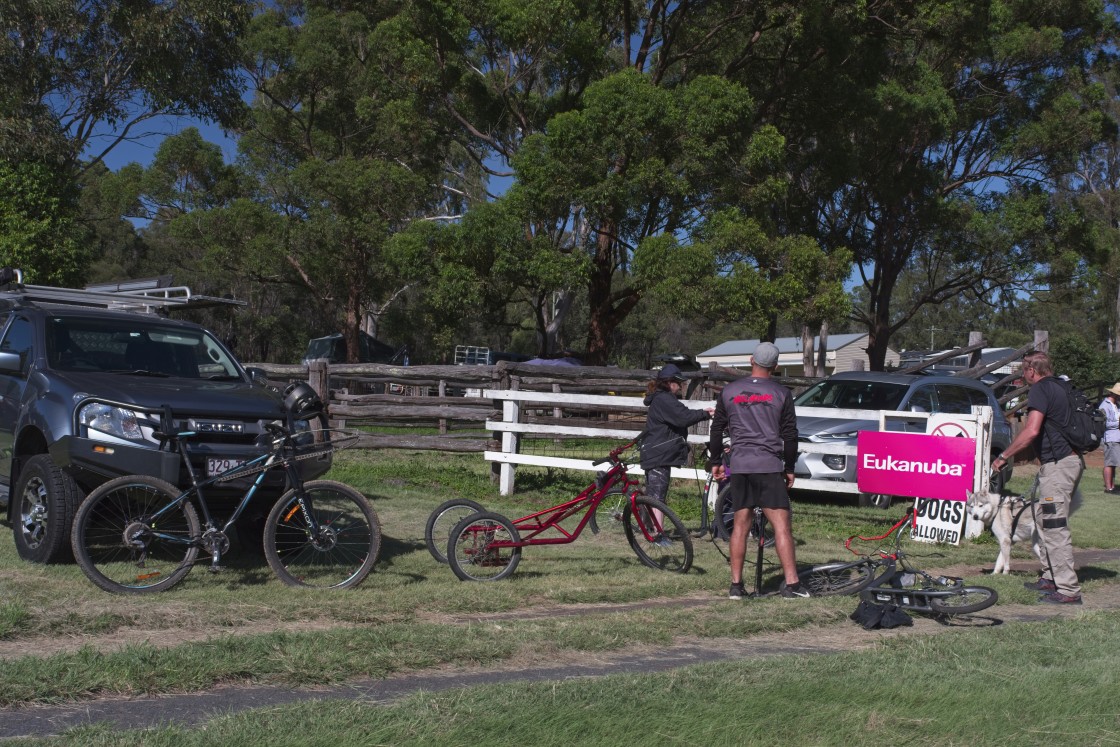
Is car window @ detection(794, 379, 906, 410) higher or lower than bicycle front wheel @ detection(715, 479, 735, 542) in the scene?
higher

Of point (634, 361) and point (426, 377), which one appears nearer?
point (426, 377)

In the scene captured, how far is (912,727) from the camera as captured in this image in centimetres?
459

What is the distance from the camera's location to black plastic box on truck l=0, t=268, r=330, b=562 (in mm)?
7363

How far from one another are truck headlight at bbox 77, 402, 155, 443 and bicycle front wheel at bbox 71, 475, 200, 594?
1.58 feet

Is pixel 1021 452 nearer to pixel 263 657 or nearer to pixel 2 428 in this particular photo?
pixel 263 657

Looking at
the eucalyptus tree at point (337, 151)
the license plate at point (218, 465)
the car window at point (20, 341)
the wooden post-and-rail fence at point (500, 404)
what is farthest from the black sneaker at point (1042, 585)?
the eucalyptus tree at point (337, 151)

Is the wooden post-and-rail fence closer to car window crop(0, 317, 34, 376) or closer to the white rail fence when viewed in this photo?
the white rail fence

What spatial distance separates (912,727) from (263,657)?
299cm

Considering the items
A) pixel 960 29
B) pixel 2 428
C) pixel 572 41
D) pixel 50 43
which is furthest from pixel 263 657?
pixel 960 29

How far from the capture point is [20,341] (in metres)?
8.59

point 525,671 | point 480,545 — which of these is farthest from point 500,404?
point 525,671

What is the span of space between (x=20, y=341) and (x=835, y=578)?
6.57 metres

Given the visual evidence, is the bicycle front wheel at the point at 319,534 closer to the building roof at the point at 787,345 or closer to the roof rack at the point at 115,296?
the roof rack at the point at 115,296

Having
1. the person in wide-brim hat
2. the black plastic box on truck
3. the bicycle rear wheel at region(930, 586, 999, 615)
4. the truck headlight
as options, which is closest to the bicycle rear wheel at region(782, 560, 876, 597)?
the bicycle rear wheel at region(930, 586, 999, 615)
